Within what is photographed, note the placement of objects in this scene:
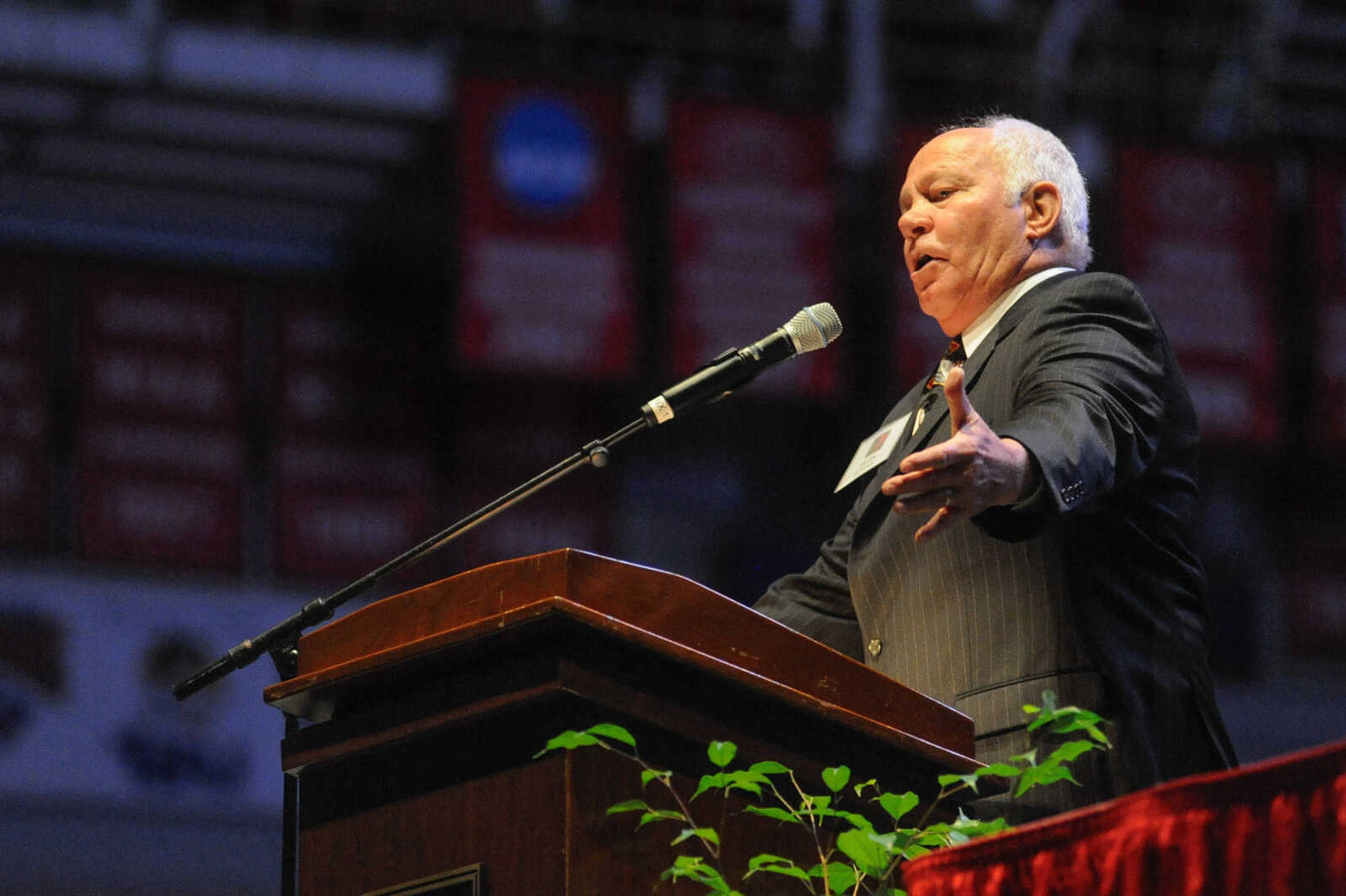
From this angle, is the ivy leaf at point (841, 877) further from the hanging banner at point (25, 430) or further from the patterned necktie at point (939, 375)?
the hanging banner at point (25, 430)

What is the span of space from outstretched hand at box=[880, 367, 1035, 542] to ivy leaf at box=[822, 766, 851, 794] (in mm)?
176

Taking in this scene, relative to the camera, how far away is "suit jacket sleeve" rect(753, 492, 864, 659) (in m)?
2.10

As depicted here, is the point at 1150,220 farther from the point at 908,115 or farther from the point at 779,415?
the point at 779,415

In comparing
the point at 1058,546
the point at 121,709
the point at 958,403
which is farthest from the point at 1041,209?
the point at 121,709

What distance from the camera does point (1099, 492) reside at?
1585mm

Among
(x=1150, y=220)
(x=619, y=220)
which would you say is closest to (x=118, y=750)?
(x=619, y=220)

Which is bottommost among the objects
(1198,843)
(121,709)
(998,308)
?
(1198,843)

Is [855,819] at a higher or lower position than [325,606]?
lower

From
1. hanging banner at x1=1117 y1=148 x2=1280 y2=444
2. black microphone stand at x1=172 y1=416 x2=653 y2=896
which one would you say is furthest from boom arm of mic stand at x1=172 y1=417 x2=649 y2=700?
hanging banner at x1=1117 y1=148 x2=1280 y2=444

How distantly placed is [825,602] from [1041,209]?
1.54 ft

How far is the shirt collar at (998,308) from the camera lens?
2.04 meters

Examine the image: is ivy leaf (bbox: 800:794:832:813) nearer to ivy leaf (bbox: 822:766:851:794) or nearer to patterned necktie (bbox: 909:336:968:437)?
ivy leaf (bbox: 822:766:851:794)

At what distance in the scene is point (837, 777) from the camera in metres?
1.41

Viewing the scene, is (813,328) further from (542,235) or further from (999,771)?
(542,235)
